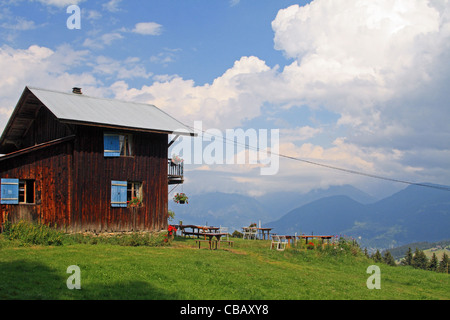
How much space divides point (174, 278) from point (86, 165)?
13165mm

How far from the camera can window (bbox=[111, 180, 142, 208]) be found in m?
27.8

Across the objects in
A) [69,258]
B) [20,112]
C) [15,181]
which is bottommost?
[69,258]

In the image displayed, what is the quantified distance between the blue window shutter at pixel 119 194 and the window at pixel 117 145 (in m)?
1.80

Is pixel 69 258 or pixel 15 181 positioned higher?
pixel 15 181

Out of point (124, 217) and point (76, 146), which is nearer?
point (76, 146)

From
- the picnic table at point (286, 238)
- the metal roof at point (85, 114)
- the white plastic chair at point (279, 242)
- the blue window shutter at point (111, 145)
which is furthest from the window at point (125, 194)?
the picnic table at point (286, 238)

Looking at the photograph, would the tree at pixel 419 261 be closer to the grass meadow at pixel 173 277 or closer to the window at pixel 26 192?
the grass meadow at pixel 173 277

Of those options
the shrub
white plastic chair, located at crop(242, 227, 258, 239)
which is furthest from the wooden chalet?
white plastic chair, located at crop(242, 227, 258, 239)
